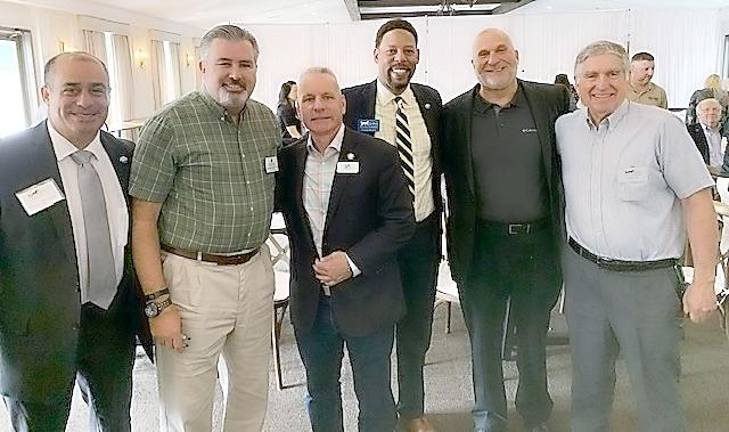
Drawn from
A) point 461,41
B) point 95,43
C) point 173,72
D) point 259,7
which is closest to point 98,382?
point 461,41

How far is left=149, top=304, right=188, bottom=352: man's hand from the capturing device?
6.09 ft

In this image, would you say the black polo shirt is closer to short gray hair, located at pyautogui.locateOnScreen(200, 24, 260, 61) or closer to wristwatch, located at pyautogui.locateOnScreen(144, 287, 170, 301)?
short gray hair, located at pyautogui.locateOnScreen(200, 24, 260, 61)

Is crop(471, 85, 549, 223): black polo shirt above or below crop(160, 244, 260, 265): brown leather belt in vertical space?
above

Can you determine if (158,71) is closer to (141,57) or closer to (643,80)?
(141,57)

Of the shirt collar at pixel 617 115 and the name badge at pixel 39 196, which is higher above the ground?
the shirt collar at pixel 617 115

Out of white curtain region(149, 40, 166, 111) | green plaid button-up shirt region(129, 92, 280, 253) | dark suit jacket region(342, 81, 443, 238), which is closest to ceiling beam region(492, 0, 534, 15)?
white curtain region(149, 40, 166, 111)

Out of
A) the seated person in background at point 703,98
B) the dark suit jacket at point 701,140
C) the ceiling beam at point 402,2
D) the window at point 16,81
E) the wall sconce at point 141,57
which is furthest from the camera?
the ceiling beam at point 402,2

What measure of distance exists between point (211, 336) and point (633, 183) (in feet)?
4.43

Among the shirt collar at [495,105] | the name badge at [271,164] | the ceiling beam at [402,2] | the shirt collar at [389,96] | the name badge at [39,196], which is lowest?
the name badge at [39,196]

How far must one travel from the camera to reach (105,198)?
1.78m

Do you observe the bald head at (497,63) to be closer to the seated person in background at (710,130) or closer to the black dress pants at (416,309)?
the black dress pants at (416,309)

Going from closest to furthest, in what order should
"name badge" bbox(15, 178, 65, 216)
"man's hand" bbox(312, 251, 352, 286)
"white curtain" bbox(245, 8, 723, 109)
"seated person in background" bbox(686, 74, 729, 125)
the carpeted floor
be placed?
1. "name badge" bbox(15, 178, 65, 216)
2. "man's hand" bbox(312, 251, 352, 286)
3. the carpeted floor
4. "seated person in background" bbox(686, 74, 729, 125)
5. "white curtain" bbox(245, 8, 723, 109)

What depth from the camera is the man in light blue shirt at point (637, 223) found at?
190 centimetres

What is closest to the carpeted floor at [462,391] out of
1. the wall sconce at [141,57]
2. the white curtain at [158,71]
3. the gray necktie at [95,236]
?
the gray necktie at [95,236]
